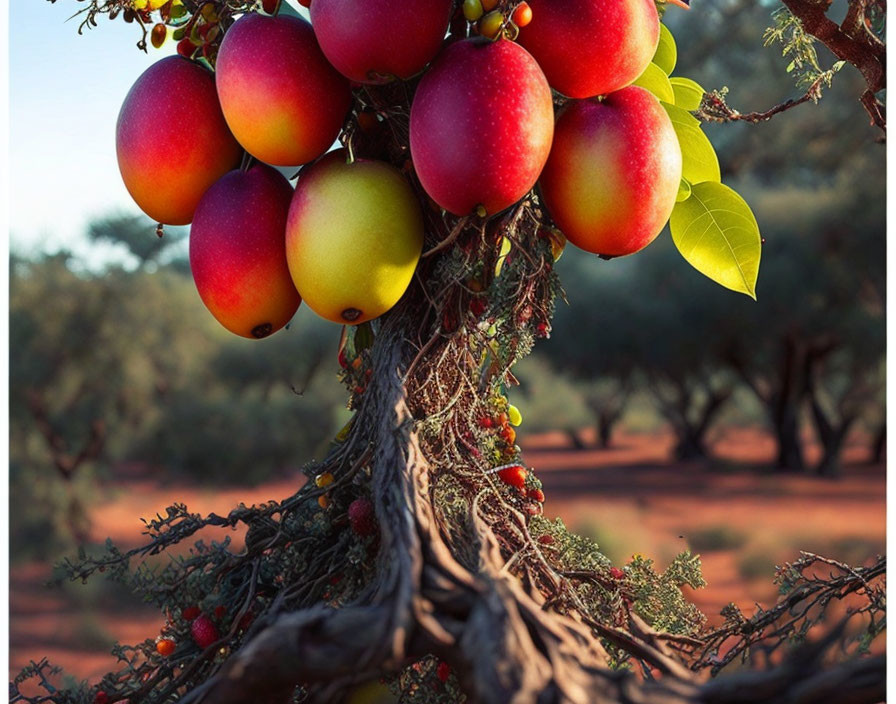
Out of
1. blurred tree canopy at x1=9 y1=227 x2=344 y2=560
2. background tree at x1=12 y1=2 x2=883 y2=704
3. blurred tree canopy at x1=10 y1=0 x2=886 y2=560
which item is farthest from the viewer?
blurred tree canopy at x1=10 y1=0 x2=886 y2=560

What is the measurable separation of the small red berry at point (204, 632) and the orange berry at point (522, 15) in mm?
307

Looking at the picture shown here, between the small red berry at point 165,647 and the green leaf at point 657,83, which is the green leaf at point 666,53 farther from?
the small red berry at point 165,647

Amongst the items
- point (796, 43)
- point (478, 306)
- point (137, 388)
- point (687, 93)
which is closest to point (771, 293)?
point (137, 388)

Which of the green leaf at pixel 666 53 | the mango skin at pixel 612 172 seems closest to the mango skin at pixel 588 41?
the mango skin at pixel 612 172

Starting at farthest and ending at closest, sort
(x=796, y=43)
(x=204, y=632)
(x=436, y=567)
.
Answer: (x=796, y=43), (x=204, y=632), (x=436, y=567)

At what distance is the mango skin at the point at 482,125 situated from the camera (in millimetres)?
344

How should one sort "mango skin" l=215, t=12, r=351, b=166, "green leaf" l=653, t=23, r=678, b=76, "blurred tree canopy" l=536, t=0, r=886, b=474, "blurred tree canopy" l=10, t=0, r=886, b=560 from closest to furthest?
"mango skin" l=215, t=12, r=351, b=166 → "green leaf" l=653, t=23, r=678, b=76 → "blurred tree canopy" l=10, t=0, r=886, b=560 → "blurred tree canopy" l=536, t=0, r=886, b=474

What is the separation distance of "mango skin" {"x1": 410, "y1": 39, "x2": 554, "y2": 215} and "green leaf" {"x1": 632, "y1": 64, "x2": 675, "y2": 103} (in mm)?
126

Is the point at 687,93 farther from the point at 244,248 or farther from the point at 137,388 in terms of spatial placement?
the point at 137,388

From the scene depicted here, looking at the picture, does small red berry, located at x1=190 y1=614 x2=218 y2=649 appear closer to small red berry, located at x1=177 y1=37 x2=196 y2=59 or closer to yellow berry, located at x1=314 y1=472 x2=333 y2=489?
yellow berry, located at x1=314 y1=472 x2=333 y2=489

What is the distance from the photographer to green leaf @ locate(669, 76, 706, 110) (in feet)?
1.66

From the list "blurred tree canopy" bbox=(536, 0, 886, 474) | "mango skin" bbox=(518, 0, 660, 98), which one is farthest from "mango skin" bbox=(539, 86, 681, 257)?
"blurred tree canopy" bbox=(536, 0, 886, 474)

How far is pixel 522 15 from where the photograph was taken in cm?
36

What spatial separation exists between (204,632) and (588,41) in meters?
0.32
